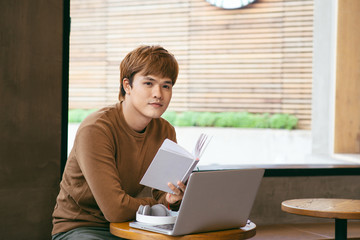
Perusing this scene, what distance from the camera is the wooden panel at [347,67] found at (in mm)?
4090

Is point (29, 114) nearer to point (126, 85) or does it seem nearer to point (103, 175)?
point (126, 85)

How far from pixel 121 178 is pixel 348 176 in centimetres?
237

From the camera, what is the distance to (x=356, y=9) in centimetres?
413

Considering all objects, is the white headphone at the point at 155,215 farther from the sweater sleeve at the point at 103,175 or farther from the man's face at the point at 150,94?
the man's face at the point at 150,94

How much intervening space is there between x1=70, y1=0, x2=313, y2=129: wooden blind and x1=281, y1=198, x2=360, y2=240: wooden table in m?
1.18

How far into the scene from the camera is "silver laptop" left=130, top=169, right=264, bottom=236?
162 centimetres

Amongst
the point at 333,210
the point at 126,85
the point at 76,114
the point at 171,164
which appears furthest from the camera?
the point at 76,114

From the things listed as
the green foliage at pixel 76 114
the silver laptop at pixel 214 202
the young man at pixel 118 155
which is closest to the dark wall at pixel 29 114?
the green foliage at pixel 76 114

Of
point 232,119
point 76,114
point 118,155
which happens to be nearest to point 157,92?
point 118,155

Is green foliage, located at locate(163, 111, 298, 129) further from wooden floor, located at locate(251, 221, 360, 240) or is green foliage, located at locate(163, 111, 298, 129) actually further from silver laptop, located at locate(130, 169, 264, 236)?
silver laptop, located at locate(130, 169, 264, 236)

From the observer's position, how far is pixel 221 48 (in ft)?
12.4

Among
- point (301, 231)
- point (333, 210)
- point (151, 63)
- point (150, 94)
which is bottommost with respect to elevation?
point (301, 231)

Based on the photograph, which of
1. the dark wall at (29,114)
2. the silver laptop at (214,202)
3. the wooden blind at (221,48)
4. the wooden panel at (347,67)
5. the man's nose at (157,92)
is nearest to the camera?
the silver laptop at (214,202)

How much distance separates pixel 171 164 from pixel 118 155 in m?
0.34
